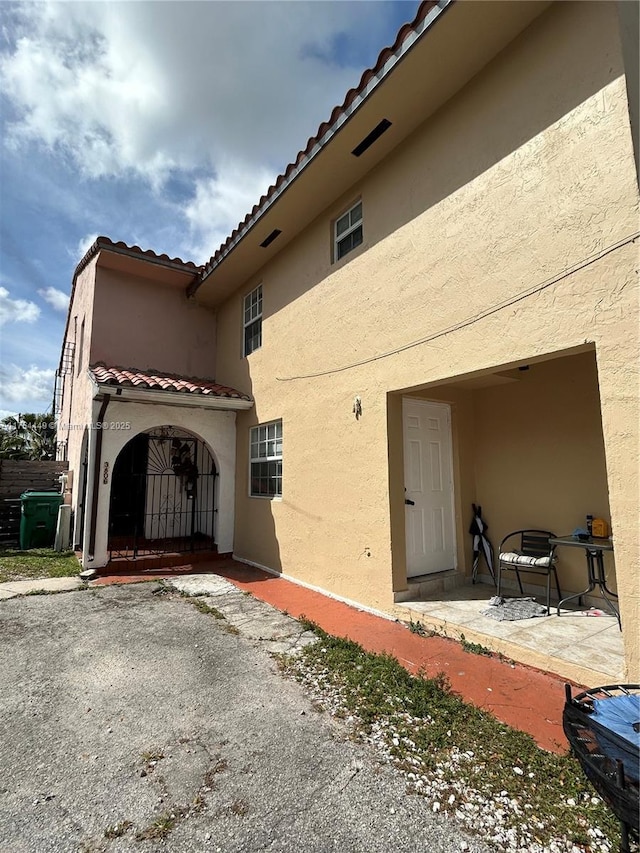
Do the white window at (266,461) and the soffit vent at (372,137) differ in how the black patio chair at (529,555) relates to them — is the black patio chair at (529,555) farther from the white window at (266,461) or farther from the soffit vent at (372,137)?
the soffit vent at (372,137)

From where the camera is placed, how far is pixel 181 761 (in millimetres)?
2805

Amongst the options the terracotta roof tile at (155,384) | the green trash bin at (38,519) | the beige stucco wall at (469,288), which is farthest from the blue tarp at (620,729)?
the green trash bin at (38,519)

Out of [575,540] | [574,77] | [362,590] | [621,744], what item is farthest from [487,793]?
[574,77]

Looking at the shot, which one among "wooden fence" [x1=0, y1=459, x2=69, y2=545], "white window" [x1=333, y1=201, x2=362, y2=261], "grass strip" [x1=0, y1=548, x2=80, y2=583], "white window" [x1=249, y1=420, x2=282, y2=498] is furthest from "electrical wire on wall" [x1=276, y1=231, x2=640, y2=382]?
"wooden fence" [x1=0, y1=459, x2=69, y2=545]

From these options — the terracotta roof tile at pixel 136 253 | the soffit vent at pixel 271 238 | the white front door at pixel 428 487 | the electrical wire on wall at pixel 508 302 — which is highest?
the terracotta roof tile at pixel 136 253

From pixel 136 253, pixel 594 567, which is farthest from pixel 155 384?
pixel 594 567

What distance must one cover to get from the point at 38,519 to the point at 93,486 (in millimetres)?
4154

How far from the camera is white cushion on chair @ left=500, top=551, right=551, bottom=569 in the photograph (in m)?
5.10

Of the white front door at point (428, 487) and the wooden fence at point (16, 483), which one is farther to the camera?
the wooden fence at point (16, 483)

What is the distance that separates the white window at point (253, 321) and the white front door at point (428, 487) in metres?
4.51

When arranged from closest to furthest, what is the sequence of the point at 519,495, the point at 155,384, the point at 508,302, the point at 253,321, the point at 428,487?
the point at 508,302 → the point at 519,495 → the point at 428,487 → the point at 155,384 → the point at 253,321

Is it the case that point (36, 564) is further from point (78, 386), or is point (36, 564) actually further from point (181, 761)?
point (181, 761)

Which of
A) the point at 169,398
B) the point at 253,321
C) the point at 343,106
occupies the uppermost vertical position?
the point at 343,106

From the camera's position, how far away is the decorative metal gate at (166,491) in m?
11.0
